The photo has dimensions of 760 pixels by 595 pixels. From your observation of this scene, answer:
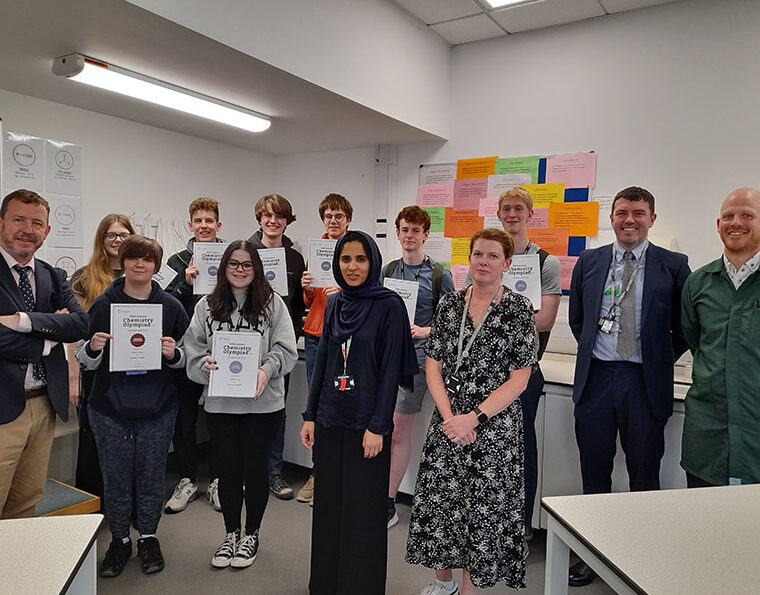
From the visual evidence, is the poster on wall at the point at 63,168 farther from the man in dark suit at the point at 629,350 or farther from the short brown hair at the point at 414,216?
the man in dark suit at the point at 629,350

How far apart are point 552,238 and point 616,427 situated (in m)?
1.68

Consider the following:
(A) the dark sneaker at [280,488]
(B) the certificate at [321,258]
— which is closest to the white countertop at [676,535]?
(B) the certificate at [321,258]

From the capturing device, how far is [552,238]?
3750mm

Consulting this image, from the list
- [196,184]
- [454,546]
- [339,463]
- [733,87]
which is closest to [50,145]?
[196,184]

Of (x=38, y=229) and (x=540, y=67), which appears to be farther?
(x=540, y=67)

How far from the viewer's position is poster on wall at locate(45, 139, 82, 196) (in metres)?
3.30

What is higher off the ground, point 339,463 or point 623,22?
point 623,22

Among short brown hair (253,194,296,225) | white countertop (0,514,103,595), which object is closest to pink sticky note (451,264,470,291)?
short brown hair (253,194,296,225)

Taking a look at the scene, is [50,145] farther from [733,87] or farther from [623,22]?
[733,87]

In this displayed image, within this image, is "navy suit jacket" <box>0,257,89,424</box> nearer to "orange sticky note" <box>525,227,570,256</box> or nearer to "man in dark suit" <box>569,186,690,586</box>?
"man in dark suit" <box>569,186,690,586</box>

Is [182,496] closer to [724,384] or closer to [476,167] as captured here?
[724,384]

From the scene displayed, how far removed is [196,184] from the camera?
4.43 m

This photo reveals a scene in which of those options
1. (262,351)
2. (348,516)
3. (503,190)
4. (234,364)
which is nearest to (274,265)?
(262,351)

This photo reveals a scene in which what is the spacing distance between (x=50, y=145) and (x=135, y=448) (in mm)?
2059
